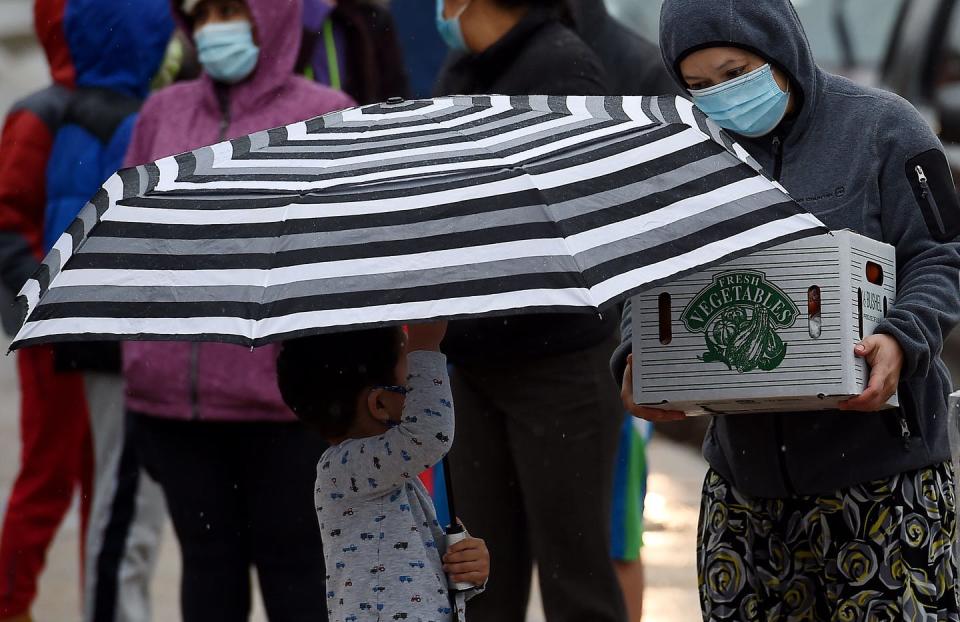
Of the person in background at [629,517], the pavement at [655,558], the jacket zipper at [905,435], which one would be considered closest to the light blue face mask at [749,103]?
the jacket zipper at [905,435]

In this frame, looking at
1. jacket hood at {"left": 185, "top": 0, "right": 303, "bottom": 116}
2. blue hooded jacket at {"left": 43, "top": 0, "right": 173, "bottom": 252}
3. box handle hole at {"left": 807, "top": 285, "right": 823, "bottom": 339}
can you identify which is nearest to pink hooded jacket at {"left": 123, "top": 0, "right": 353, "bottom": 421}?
jacket hood at {"left": 185, "top": 0, "right": 303, "bottom": 116}

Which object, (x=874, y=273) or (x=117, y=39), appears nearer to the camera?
(x=874, y=273)

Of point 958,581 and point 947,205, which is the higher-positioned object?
point 947,205

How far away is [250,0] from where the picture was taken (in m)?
5.32

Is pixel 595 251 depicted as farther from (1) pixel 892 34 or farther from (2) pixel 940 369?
(1) pixel 892 34

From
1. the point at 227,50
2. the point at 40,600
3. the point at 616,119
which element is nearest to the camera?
the point at 616,119

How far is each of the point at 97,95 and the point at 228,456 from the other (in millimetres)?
1532

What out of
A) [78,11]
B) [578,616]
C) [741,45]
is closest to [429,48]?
[78,11]

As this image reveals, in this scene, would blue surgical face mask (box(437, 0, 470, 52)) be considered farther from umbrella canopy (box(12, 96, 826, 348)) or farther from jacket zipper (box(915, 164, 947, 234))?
jacket zipper (box(915, 164, 947, 234))

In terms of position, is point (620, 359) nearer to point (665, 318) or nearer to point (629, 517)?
point (665, 318)

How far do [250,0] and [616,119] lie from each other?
2193 millimetres

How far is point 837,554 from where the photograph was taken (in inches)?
142

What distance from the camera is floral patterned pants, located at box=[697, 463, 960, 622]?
140 inches

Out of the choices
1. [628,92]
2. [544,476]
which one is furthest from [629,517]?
[628,92]
